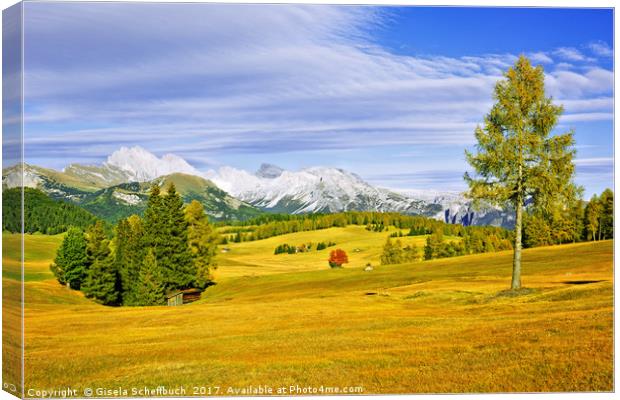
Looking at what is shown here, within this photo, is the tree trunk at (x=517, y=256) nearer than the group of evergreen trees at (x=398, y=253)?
Yes

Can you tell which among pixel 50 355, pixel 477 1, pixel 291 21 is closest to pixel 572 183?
pixel 477 1

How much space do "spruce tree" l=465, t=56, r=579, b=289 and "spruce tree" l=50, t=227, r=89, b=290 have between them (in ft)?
58.3

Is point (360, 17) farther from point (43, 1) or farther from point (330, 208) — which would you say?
point (330, 208)

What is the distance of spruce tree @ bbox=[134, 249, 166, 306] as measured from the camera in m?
32.8

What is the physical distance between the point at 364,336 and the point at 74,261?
1550cm

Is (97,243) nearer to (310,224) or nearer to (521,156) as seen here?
(521,156)

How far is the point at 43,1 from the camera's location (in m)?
19.9

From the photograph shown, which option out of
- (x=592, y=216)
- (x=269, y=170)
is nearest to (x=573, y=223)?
(x=592, y=216)

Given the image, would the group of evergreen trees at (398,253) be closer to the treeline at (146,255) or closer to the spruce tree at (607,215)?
the treeline at (146,255)

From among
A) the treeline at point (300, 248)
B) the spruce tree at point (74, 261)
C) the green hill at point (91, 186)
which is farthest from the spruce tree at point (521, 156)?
the treeline at point (300, 248)

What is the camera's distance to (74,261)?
3038 centimetres

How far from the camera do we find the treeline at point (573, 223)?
23.7 metres

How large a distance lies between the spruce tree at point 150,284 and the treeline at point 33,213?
7.94 metres

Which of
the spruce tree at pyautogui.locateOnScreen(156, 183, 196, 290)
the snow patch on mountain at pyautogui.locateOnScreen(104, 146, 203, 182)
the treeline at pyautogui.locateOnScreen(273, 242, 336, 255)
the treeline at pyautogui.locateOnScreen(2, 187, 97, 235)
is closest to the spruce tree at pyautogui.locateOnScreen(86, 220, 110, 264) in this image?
the spruce tree at pyautogui.locateOnScreen(156, 183, 196, 290)
